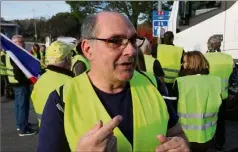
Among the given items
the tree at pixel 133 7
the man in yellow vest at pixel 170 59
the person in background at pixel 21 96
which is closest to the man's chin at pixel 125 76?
the man in yellow vest at pixel 170 59

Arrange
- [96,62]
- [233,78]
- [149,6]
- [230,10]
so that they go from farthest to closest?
1. [149,6]
2. [230,10]
3. [233,78]
4. [96,62]

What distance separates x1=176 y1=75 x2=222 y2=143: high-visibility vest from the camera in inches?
154

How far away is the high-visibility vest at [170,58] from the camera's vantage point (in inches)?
235

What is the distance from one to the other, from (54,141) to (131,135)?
371mm

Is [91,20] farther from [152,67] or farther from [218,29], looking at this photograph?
[218,29]

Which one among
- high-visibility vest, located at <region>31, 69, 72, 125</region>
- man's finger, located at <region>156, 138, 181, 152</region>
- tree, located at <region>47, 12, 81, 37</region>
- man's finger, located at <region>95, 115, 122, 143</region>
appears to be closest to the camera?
man's finger, located at <region>95, 115, 122, 143</region>

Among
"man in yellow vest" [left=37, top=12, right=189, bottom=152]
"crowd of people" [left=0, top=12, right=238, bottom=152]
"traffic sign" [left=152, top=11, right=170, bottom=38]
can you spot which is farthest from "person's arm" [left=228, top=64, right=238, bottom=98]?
"traffic sign" [left=152, top=11, right=170, bottom=38]

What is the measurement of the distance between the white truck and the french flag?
13.4 ft

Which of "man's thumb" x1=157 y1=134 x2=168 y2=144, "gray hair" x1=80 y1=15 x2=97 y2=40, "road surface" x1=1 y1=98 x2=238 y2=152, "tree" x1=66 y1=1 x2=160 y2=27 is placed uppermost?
"tree" x1=66 y1=1 x2=160 y2=27

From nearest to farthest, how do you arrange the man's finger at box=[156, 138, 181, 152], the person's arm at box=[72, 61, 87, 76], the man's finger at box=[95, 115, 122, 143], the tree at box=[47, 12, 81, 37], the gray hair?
the man's finger at box=[95, 115, 122, 143] < the man's finger at box=[156, 138, 181, 152] < the gray hair < the person's arm at box=[72, 61, 87, 76] < the tree at box=[47, 12, 81, 37]

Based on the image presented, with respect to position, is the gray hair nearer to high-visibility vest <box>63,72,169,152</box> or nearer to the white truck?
high-visibility vest <box>63,72,169,152</box>

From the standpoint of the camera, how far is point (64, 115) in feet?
5.59

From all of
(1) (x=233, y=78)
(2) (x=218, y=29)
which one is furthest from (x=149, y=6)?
(1) (x=233, y=78)

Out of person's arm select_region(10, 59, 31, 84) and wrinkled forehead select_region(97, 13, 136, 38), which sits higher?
wrinkled forehead select_region(97, 13, 136, 38)
